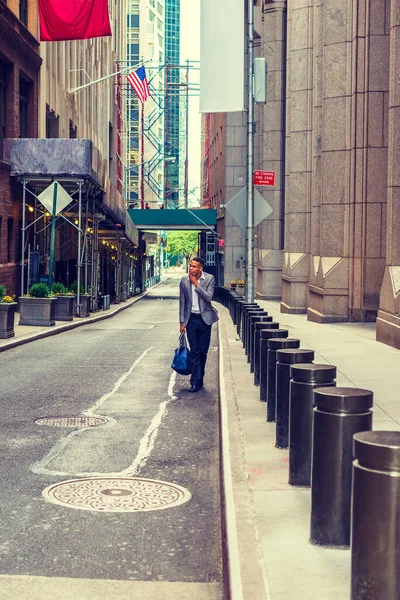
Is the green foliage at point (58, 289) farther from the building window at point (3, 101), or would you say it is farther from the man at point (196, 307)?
the man at point (196, 307)

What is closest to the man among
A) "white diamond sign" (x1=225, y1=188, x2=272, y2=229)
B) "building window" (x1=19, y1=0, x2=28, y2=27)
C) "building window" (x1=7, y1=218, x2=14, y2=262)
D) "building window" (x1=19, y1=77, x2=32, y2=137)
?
"white diamond sign" (x1=225, y1=188, x2=272, y2=229)

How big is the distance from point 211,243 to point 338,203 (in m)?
53.1

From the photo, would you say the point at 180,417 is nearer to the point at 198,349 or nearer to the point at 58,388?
the point at 198,349

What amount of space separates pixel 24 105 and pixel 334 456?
36479 millimetres

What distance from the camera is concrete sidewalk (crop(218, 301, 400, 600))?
16.2ft

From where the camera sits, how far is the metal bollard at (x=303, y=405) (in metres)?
6.95

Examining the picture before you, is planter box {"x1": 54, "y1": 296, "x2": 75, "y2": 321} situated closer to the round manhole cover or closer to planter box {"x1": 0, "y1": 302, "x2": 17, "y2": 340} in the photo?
planter box {"x1": 0, "y1": 302, "x2": 17, "y2": 340}

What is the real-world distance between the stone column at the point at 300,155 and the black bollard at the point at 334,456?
29370 millimetres

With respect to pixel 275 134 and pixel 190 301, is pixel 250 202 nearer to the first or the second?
pixel 190 301

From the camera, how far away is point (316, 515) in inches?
222

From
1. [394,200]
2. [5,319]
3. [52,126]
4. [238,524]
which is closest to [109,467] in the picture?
[238,524]

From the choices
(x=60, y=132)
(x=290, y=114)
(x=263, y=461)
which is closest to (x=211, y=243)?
(x=60, y=132)

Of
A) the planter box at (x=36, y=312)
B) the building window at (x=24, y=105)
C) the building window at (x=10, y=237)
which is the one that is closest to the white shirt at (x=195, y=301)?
the planter box at (x=36, y=312)

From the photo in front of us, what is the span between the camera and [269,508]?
6.58 m
